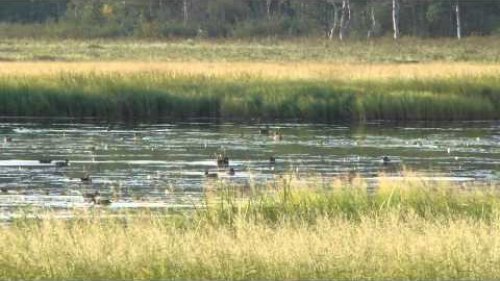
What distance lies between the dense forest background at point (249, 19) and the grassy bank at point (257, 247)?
5677 cm

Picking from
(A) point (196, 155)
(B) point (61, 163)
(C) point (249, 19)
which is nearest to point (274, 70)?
(A) point (196, 155)

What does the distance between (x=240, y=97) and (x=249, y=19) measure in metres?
49.1

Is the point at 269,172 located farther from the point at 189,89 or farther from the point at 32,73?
the point at 32,73

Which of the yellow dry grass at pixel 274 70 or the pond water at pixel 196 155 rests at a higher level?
the yellow dry grass at pixel 274 70

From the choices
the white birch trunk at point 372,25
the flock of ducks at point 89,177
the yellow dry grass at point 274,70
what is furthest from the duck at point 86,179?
the white birch trunk at point 372,25

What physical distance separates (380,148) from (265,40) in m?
44.0

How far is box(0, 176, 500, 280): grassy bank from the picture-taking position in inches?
435

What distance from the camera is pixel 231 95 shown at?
3378cm

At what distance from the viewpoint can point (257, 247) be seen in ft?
37.8

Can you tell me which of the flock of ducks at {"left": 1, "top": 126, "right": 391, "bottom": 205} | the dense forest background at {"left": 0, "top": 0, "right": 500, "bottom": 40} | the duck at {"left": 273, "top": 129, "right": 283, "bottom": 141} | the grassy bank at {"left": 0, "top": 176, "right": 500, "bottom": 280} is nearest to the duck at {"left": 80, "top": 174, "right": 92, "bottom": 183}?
the flock of ducks at {"left": 1, "top": 126, "right": 391, "bottom": 205}

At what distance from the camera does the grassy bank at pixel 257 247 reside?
11.0 m

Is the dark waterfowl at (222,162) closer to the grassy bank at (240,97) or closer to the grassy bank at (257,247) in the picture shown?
the grassy bank at (257,247)

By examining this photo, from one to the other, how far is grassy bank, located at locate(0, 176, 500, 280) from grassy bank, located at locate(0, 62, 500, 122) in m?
19.2

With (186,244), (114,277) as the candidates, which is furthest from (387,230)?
(114,277)
